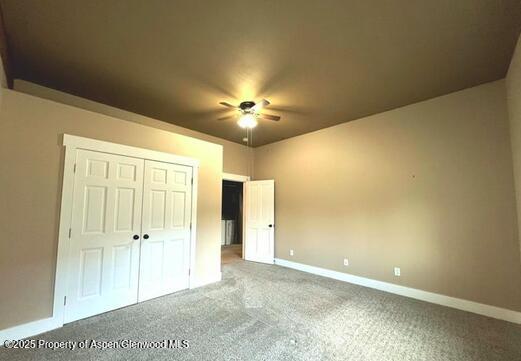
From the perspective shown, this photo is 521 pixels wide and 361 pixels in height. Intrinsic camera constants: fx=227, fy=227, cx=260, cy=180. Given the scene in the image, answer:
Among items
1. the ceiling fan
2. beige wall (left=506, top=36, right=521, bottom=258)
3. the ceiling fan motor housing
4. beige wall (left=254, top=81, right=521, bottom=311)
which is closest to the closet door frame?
the ceiling fan

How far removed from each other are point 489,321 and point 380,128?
311cm

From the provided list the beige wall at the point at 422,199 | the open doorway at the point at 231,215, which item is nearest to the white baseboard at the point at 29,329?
the beige wall at the point at 422,199

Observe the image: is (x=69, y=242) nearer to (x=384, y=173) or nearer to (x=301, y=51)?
(x=301, y=51)

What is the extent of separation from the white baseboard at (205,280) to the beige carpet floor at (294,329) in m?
0.21

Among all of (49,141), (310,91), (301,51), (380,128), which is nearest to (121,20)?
(49,141)

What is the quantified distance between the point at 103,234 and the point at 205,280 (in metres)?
1.90

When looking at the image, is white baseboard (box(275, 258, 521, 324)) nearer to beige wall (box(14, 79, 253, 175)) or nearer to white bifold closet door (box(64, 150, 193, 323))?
white bifold closet door (box(64, 150, 193, 323))

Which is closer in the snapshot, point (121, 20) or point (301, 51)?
point (121, 20)

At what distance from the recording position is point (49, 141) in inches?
106

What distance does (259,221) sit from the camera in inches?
237

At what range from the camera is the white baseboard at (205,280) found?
3.98 m

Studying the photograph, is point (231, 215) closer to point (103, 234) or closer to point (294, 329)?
point (103, 234)

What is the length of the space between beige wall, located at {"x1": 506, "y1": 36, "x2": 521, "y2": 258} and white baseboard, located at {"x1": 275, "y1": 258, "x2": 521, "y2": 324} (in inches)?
45.7

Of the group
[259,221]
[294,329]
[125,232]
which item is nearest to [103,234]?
[125,232]
